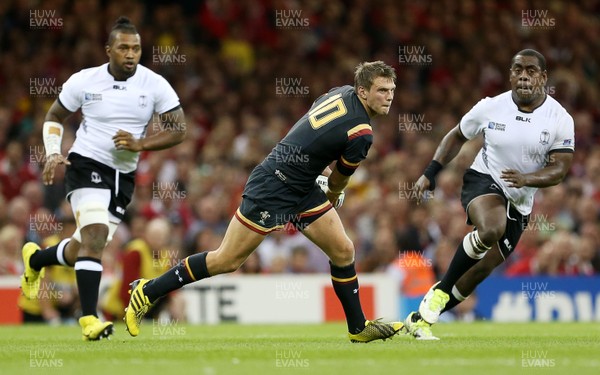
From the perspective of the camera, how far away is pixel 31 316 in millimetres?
15852

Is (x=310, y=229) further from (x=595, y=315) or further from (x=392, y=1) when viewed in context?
(x=392, y=1)

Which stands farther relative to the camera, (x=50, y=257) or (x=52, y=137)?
(x=50, y=257)

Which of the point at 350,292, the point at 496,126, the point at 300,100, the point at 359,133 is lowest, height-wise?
the point at 350,292

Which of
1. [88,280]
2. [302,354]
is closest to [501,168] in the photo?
[302,354]

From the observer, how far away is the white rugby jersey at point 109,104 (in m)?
11.2

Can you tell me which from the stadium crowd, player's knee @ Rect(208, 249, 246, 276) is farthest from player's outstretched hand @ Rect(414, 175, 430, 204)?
the stadium crowd

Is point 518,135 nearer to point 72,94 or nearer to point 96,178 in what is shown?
point 96,178

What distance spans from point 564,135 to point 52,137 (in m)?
4.83

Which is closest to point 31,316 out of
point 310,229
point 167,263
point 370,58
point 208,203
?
point 167,263

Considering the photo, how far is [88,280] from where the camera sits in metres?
10.8

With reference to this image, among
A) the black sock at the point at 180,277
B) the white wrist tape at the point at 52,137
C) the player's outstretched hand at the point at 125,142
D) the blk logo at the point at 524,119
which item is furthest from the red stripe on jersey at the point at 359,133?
the white wrist tape at the point at 52,137

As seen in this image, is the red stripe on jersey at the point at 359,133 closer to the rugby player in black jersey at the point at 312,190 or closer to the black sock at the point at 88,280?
the rugby player in black jersey at the point at 312,190

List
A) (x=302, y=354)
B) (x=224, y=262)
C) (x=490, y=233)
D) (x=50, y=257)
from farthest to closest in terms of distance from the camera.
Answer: (x=50, y=257)
(x=490, y=233)
(x=224, y=262)
(x=302, y=354)

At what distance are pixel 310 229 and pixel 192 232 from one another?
7388 millimetres
